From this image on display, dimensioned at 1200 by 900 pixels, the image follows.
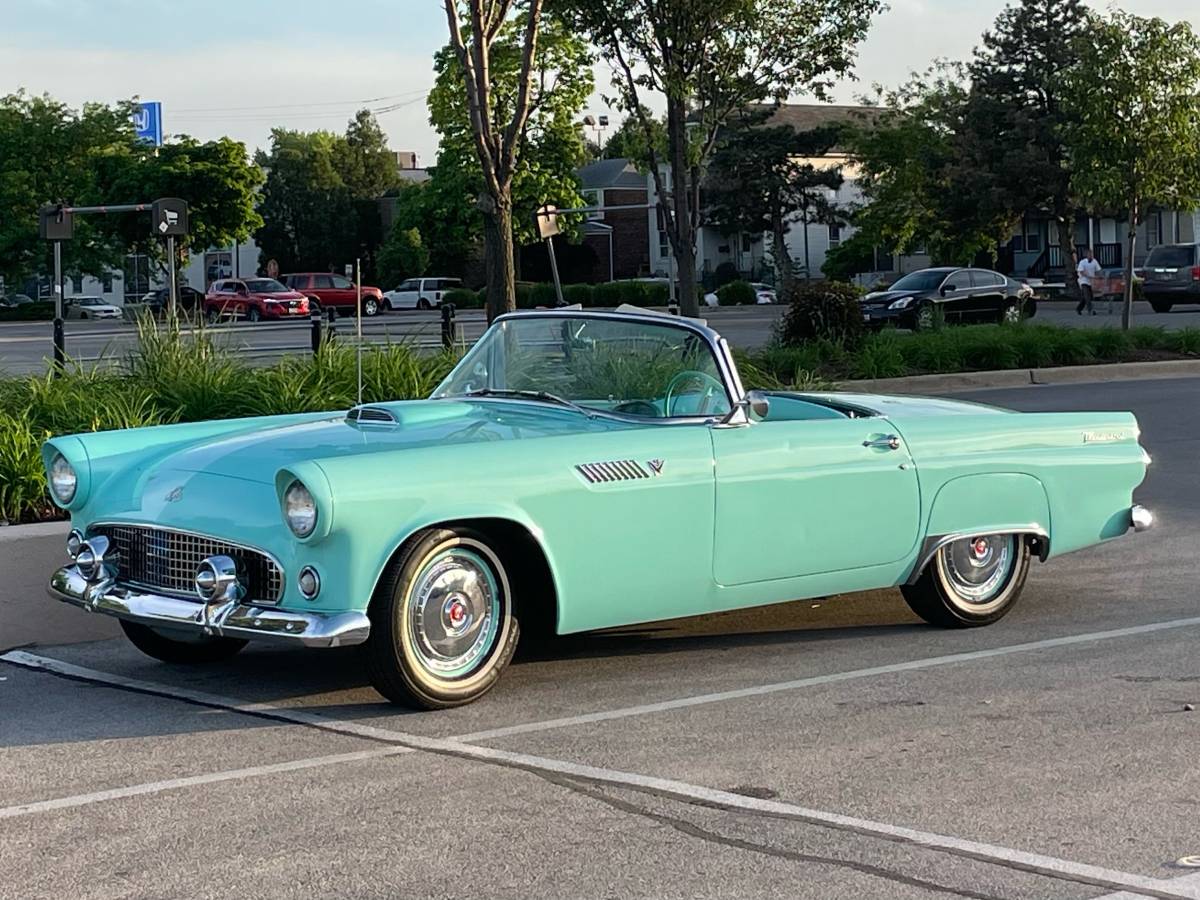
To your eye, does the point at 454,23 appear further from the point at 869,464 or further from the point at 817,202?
the point at 817,202

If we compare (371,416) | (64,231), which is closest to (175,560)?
(371,416)

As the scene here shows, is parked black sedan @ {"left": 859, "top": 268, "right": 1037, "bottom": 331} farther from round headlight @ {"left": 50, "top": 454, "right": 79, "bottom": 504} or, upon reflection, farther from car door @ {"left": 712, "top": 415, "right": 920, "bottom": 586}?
round headlight @ {"left": 50, "top": 454, "right": 79, "bottom": 504}

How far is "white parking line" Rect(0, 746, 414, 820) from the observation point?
483cm

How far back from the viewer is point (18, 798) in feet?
16.2

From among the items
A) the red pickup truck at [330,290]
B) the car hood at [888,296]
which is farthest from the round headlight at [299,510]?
the red pickup truck at [330,290]

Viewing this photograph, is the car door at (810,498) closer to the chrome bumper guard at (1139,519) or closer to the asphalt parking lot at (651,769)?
the asphalt parking lot at (651,769)

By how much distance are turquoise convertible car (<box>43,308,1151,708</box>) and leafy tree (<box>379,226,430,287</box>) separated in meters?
72.0

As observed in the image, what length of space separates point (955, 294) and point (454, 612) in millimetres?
30943

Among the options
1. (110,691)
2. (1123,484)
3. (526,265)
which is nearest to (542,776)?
(110,691)

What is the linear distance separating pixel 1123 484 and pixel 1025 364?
14.5 meters

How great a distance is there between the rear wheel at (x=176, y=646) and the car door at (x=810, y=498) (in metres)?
2.07

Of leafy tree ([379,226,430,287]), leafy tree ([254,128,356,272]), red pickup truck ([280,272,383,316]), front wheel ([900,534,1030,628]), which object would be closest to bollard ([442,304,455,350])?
front wheel ([900,534,1030,628])

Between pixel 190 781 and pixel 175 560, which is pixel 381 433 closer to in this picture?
pixel 175 560

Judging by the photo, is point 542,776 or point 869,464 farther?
point 869,464
